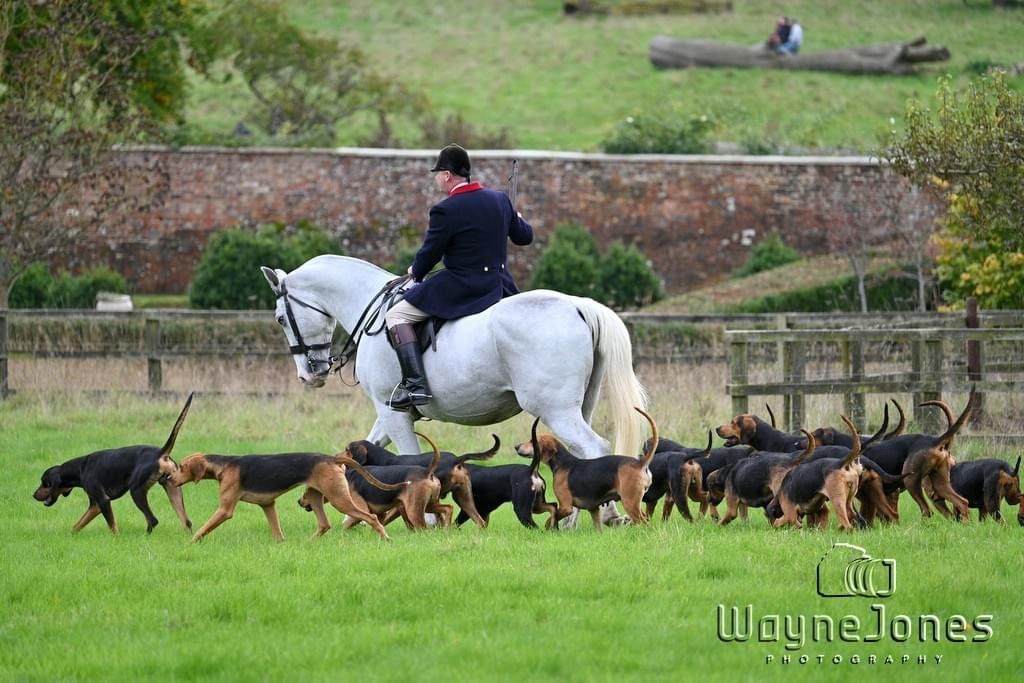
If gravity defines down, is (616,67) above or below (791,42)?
below

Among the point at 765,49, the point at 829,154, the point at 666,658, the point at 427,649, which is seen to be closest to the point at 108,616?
the point at 427,649

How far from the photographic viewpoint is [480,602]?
7727 mm

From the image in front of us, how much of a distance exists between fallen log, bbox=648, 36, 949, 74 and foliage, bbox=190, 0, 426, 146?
1142 cm

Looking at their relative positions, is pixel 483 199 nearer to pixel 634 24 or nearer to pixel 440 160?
pixel 440 160

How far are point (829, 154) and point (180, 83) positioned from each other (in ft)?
50.9

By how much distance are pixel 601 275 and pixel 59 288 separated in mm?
11080

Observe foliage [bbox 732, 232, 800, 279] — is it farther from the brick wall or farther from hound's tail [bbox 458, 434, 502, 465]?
hound's tail [bbox 458, 434, 502, 465]

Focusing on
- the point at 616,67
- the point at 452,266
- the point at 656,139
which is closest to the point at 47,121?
the point at 452,266

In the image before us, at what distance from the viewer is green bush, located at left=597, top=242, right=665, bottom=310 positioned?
30938 mm

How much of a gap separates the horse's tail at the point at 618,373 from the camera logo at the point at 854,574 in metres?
2.09

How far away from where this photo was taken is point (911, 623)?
7.15 m

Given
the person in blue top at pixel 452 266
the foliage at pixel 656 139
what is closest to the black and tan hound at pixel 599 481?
the person in blue top at pixel 452 266

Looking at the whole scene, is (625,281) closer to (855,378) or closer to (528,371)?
(855,378)

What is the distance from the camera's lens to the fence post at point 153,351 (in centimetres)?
1922
